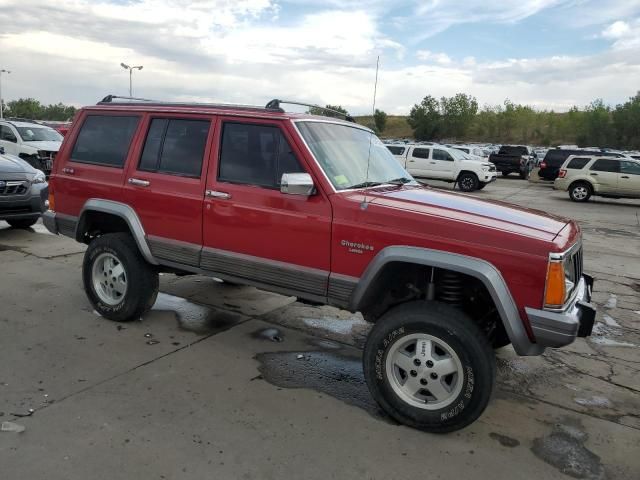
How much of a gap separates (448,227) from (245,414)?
69.2 inches

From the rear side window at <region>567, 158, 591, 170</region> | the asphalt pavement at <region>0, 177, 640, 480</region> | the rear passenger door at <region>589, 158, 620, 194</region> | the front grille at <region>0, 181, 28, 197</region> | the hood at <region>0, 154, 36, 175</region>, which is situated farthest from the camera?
the rear side window at <region>567, 158, 591, 170</region>

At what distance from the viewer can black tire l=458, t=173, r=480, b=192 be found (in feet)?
71.7

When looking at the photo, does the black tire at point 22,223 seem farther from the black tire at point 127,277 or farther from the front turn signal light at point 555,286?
the front turn signal light at point 555,286

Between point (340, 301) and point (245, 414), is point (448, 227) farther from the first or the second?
point (245, 414)

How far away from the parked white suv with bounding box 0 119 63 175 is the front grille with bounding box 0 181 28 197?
7.44 meters

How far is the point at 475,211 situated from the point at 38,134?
53.6 ft

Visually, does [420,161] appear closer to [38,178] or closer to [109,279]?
[38,178]

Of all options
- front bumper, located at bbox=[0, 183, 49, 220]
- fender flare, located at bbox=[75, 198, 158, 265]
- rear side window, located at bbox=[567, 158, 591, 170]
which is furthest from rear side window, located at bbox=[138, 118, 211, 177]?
rear side window, located at bbox=[567, 158, 591, 170]

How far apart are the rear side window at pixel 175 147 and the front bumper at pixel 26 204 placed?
469 cm

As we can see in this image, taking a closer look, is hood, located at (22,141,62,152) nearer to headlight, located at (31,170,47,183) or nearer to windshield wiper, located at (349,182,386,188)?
headlight, located at (31,170,47,183)

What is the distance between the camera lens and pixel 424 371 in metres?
3.31

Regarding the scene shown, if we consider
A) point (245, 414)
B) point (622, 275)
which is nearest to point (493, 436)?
point (245, 414)

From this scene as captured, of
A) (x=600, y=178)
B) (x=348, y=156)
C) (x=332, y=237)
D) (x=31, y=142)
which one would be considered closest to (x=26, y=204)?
(x=348, y=156)

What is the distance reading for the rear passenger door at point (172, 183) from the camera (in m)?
4.26
